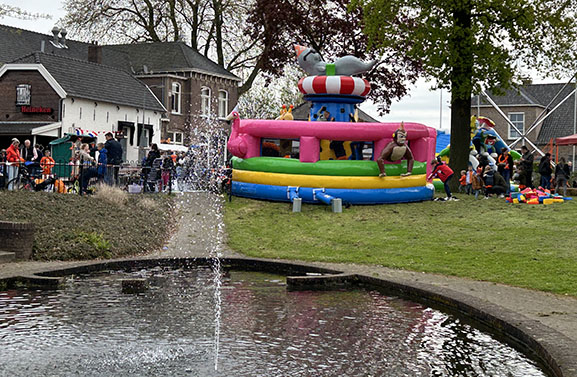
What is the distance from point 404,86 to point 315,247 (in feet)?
79.2

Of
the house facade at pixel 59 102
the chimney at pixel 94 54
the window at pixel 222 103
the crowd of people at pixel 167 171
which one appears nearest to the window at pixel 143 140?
the house facade at pixel 59 102

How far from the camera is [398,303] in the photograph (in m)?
11.7

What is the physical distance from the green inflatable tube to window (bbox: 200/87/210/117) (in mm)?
28738

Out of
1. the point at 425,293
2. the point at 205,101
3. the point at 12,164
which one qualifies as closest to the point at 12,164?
the point at 12,164

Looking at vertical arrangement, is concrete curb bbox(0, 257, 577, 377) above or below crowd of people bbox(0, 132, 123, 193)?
below

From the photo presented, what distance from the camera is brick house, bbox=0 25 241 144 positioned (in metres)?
49.8

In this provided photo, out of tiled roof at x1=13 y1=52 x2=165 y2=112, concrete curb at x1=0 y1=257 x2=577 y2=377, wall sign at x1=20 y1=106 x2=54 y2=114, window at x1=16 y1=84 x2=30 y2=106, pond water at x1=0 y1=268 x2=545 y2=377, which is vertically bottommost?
pond water at x1=0 y1=268 x2=545 y2=377

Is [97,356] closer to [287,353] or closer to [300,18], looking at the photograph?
[287,353]

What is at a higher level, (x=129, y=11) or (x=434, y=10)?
(x=129, y=11)

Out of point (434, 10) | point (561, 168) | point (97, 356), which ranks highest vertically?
point (434, 10)

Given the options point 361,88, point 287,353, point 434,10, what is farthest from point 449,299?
point 434,10

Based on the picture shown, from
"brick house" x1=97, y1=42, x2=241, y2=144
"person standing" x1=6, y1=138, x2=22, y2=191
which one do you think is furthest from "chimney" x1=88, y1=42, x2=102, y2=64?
"person standing" x1=6, y1=138, x2=22, y2=191

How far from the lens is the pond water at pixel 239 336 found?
808 centimetres

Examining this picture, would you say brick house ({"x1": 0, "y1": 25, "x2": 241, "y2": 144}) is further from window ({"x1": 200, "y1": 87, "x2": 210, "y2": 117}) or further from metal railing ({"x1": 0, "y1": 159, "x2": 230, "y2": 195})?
metal railing ({"x1": 0, "y1": 159, "x2": 230, "y2": 195})
